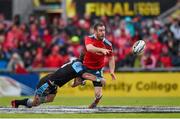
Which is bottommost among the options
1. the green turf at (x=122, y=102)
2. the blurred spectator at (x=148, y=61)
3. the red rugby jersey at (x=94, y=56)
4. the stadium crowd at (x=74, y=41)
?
the green turf at (x=122, y=102)

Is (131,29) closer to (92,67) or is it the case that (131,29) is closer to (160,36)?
(160,36)

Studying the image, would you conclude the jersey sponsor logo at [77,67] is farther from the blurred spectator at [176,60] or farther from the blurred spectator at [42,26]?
the blurred spectator at [42,26]

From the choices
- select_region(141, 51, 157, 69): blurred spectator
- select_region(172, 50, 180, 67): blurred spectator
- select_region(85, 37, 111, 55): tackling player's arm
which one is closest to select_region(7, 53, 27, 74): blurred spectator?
select_region(141, 51, 157, 69): blurred spectator

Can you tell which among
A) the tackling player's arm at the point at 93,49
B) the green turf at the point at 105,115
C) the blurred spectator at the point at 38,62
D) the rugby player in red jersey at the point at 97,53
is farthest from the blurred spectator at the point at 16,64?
the green turf at the point at 105,115

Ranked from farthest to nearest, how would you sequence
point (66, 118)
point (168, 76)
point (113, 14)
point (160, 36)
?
point (113, 14) < point (160, 36) < point (168, 76) < point (66, 118)

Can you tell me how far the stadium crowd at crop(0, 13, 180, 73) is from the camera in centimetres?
2727

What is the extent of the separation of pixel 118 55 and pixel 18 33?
167 inches

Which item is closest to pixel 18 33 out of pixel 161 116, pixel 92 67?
pixel 92 67

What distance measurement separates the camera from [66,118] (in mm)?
14672

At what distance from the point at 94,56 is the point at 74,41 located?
10.2 meters

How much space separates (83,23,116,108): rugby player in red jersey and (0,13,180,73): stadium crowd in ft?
31.1

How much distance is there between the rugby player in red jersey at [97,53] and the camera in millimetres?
16938

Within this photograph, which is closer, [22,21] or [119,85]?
[119,85]

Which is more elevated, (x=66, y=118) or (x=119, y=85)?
(x=66, y=118)
